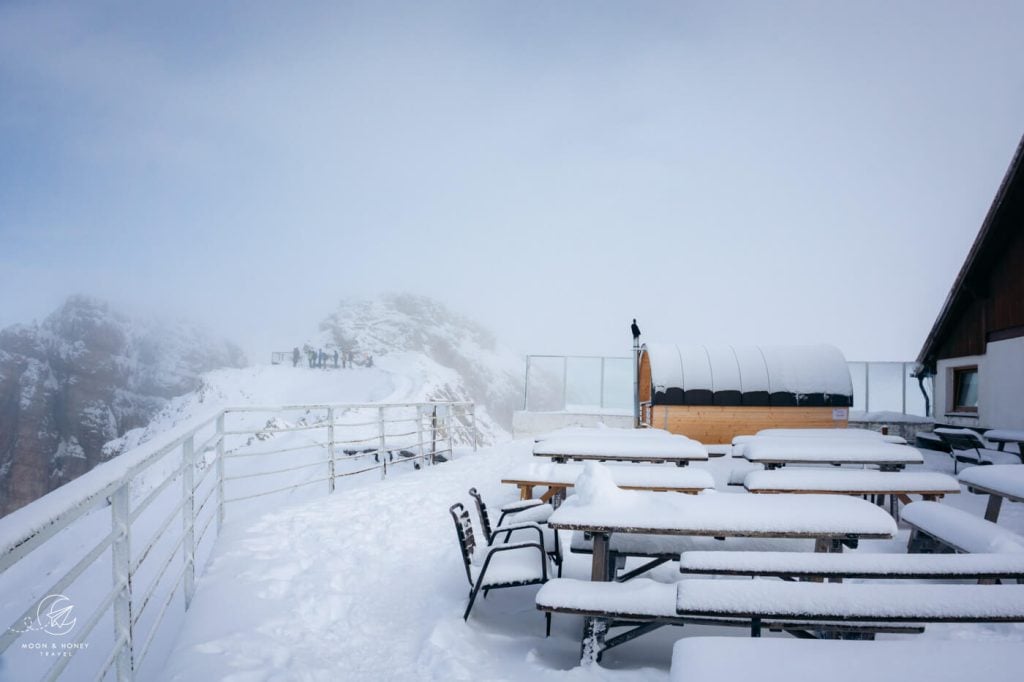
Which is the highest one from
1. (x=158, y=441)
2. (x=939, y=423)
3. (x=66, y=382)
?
(x=158, y=441)

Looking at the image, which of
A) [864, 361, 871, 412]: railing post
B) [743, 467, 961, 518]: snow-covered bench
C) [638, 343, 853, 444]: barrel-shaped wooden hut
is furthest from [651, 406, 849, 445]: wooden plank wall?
[743, 467, 961, 518]: snow-covered bench

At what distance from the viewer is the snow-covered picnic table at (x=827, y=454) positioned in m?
6.75

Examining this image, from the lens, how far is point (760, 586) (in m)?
2.51

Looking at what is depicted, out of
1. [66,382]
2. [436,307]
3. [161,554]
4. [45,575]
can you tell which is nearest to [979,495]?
[161,554]

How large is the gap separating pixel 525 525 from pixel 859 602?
6.62ft

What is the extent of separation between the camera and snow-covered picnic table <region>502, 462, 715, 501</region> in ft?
17.2

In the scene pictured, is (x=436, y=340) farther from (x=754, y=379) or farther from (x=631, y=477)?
(x=631, y=477)

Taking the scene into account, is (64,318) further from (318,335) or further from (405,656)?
(405,656)

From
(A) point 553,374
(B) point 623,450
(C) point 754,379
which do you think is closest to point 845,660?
(B) point 623,450

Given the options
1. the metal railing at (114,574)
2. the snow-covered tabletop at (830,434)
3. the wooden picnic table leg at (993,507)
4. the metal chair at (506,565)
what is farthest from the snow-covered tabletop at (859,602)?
the snow-covered tabletop at (830,434)

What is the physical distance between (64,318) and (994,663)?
378 ft

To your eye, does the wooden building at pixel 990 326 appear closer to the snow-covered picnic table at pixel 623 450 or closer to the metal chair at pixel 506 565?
the snow-covered picnic table at pixel 623 450

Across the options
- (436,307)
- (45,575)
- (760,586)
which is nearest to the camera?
(760,586)

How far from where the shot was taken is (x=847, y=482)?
18.2 feet
